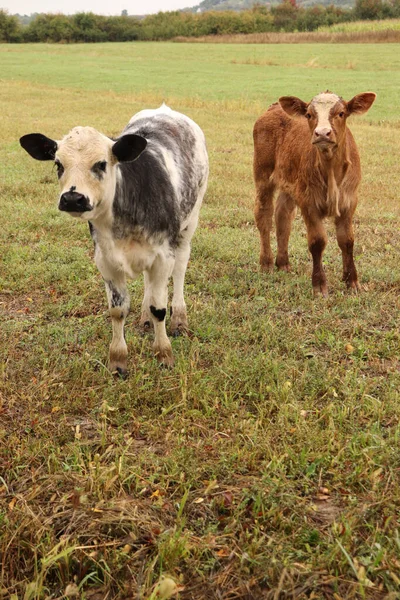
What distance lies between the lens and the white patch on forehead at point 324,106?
18.1 feet

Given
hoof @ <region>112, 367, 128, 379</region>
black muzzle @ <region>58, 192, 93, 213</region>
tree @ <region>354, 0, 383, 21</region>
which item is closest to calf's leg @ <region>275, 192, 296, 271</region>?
hoof @ <region>112, 367, 128, 379</region>

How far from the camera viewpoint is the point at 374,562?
2654 mm

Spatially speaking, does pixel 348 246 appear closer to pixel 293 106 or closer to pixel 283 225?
pixel 283 225

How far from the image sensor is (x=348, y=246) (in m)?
6.24

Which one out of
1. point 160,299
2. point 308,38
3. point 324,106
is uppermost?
point 308,38

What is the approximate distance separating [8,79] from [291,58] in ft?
72.6

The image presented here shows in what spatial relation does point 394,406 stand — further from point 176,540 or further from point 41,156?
point 41,156

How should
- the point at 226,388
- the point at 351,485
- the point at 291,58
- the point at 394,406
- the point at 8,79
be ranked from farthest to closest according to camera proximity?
Answer: the point at 291,58, the point at 8,79, the point at 226,388, the point at 394,406, the point at 351,485

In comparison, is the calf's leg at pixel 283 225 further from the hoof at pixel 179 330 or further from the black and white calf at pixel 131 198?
the hoof at pixel 179 330

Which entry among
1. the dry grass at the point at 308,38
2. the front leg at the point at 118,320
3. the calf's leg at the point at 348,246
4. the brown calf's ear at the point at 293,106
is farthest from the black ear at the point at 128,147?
the dry grass at the point at 308,38

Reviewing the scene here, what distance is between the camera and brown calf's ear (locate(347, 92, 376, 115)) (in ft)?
18.8

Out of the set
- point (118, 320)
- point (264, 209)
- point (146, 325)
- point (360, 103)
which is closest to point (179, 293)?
point (146, 325)

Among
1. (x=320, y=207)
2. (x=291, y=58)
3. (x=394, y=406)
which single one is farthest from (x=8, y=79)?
(x=394, y=406)

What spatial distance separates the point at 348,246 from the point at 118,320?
2.84 meters
